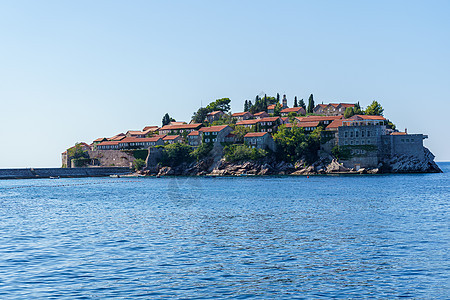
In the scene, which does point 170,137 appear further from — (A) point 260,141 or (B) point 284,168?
(B) point 284,168

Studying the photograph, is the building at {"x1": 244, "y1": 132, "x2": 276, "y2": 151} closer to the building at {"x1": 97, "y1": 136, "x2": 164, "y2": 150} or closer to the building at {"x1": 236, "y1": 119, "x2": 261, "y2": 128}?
the building at {"x1": 236, "y1": 119, "x2": 261, "y2": 128}

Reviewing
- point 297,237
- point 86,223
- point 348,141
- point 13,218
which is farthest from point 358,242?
point 348,141

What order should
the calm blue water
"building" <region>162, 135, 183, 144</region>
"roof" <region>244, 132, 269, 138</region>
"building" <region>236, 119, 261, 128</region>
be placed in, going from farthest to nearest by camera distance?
"building" <region>162, 135, 183, 144</region>, "building" <region>236, 119, 261, 128</region>, "roof" <region>244, 132, 269, 138</region>, the calm blue water

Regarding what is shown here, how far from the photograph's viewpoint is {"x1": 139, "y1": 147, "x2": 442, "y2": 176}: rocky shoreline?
14912 cm

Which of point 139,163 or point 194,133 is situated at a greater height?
point 194,133

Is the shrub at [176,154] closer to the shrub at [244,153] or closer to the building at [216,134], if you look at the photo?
the building at [216,134]

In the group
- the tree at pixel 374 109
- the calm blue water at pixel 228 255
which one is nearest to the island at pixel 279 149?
the tree at pixel 374 109

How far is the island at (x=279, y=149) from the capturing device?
150 metres

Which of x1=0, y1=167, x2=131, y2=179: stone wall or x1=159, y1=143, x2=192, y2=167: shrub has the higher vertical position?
x1=159, y1=143, x2=192, y2=167: shrub

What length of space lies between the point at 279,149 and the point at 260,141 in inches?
268

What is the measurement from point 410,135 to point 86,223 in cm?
12406

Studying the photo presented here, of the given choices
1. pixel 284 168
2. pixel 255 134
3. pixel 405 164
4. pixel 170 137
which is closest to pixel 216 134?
pixel 255 134

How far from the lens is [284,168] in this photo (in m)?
163

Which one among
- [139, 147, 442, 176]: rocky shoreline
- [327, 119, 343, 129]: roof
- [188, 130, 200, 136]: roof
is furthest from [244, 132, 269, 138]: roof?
[188, 130, 200, 136]: roof
